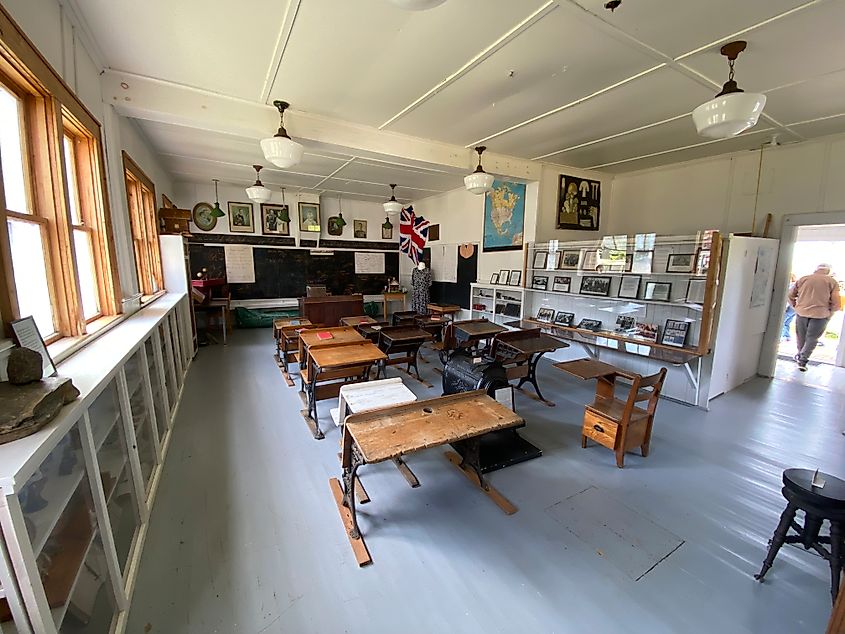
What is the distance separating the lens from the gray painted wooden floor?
1580 mm

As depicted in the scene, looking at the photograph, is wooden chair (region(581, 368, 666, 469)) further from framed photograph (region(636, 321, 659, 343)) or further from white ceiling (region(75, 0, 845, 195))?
white ceiling (region(75, 0, 845, 195))

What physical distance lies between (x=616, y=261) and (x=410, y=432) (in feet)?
13.0

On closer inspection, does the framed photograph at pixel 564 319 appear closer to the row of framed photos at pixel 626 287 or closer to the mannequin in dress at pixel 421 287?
the row of framed photos at pixel 626 287

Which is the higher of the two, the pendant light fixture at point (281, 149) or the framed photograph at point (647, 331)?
the pendant light fixture at point (281, 149)

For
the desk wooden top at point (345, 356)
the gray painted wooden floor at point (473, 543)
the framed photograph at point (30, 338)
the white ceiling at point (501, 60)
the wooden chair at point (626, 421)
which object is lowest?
the gray painted wooden floor at point (473, 543)

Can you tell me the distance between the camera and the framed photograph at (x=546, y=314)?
5.51 metres

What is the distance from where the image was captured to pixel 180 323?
471cm

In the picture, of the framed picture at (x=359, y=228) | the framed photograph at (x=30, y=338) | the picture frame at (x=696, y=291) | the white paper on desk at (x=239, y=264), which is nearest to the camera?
the framed photograph at (x=30, y=338)

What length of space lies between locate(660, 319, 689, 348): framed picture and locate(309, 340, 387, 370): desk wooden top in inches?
132

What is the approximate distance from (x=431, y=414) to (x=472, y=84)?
2.72m

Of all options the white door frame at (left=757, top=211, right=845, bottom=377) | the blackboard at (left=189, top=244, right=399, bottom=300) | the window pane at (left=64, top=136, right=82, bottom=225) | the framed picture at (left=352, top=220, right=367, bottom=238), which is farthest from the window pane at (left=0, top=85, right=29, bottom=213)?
the framed picture at (left=352, top=220, right=367, bottom=238)

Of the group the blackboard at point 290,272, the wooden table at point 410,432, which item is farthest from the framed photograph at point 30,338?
the blackboard at point 290,272

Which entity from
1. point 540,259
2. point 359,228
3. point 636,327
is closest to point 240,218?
point 359,228

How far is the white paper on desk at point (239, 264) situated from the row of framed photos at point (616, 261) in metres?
6.16
